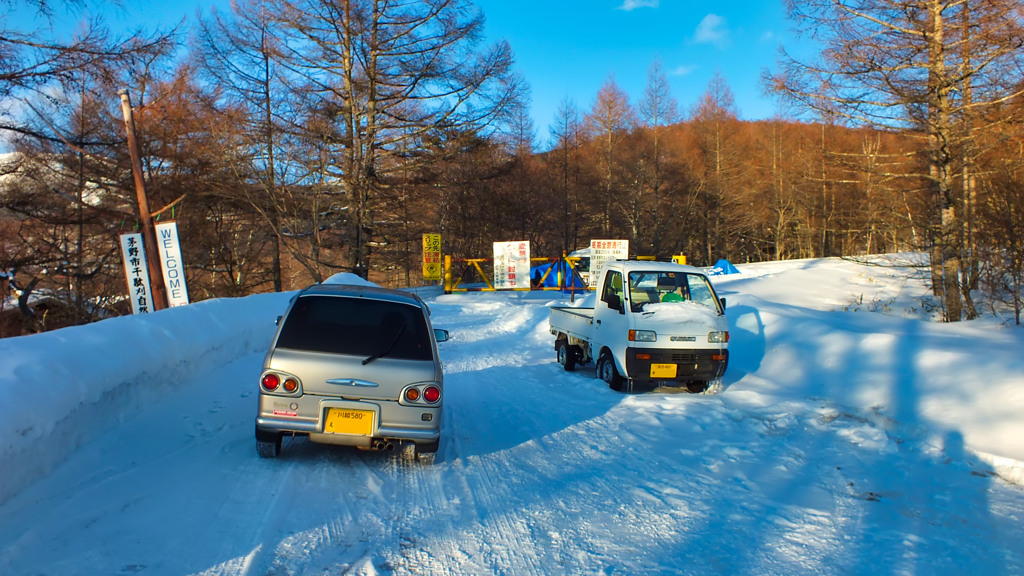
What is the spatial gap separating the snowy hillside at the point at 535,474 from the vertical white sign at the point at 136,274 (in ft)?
24.3

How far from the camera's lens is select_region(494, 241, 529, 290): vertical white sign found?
1111 inches

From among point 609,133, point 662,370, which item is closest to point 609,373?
point 662,370

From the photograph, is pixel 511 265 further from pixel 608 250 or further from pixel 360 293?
pixel 360 293

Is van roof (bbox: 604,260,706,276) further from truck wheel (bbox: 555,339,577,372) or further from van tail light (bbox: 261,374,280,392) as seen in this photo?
van tail light (bbox: 261,374,280,392)

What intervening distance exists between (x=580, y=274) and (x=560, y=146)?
65.9ft

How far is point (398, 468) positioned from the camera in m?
5.86

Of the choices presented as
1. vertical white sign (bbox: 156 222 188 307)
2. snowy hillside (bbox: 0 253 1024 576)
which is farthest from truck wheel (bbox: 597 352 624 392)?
vertical white sign (bbox: 156 222 188 307)

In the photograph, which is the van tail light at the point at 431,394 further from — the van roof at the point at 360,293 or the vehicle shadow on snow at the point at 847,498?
the vehicle shadow on snow at the point at 847,498

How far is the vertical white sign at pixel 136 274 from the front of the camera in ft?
51.9

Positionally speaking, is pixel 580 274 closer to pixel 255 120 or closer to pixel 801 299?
pixel 801 299

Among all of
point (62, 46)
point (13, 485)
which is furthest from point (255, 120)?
point (13, 485)

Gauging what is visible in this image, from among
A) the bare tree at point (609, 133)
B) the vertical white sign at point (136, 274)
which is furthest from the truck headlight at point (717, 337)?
the bare tree at point (609, 133)

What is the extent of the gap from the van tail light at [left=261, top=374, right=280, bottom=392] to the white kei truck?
536 centimetres

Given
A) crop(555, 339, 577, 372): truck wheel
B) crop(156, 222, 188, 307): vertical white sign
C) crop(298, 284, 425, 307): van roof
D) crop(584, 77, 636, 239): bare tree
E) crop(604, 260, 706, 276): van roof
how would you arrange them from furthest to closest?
crop(584, 77, 636, 239): bare tree → crop(156, 222, 188, 307): vertical white sign → crop(555, 339, 577, 372): truck wheel → crop(604, 260, 706, 276): van roof → crop(298, 284, 425, 307): van roof
